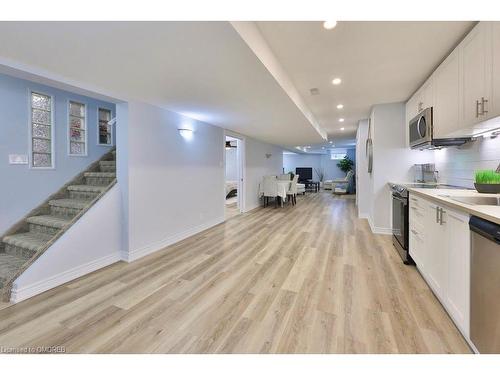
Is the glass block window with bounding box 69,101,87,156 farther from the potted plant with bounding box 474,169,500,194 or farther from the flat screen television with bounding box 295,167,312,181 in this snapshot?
the flat screen television with bounding box 295,167,312,181

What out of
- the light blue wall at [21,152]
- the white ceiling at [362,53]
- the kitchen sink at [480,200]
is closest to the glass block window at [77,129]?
the light blue wall at [21,152]

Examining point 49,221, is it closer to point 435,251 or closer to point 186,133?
point 186,133

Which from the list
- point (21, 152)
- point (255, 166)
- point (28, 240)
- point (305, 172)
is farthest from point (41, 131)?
point (305, 172)

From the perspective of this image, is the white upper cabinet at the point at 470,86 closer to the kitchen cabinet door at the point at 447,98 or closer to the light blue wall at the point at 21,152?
the kitchen cabinet door at the point at 447,98

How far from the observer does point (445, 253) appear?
5.97ft

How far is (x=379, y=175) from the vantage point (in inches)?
168

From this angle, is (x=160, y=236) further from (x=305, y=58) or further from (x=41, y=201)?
(x=305, y=58)

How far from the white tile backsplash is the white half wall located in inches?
165

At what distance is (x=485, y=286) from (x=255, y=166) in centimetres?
625

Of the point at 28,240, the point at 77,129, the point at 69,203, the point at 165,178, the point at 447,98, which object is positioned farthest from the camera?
the point at 77,129

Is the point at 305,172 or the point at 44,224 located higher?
the point at 305,172


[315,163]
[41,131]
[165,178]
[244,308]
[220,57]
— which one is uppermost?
[315,163]

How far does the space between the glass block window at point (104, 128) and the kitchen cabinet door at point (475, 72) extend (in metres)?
5.18
